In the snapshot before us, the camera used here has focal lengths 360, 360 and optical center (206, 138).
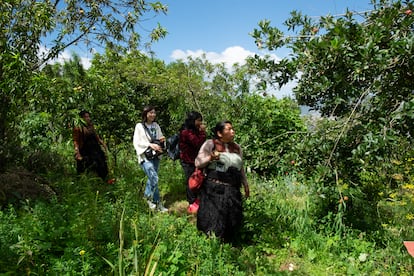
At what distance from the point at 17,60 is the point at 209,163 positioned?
2.30 metres

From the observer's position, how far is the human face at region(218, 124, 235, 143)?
157 inches

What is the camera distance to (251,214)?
4848mm

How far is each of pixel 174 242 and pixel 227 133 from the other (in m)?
1.29

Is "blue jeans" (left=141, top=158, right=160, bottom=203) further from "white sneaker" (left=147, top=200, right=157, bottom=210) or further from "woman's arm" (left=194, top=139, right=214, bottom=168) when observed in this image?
"woman's arm" (left=194, top=139, right=214, bottom=168)

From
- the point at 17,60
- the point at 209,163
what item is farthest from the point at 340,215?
the point at 17,60

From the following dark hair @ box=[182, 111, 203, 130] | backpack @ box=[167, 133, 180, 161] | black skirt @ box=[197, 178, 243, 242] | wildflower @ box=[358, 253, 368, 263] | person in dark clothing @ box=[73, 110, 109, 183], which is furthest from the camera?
backpack @ box=[167, 133, 180, 161]

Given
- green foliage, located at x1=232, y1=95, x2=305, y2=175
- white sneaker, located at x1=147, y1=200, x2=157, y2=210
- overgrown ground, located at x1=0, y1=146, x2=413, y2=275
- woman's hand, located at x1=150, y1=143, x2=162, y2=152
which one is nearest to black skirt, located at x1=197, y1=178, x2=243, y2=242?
overgrown ground, located at x1=0, y1=146, x2=413, y2=275

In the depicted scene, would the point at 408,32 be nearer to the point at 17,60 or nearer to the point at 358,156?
the point at 358,156

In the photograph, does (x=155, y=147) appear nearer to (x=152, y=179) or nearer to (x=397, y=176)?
(x=152, y=179)

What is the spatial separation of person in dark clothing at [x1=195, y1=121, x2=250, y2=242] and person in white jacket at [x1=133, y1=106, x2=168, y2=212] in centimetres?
110

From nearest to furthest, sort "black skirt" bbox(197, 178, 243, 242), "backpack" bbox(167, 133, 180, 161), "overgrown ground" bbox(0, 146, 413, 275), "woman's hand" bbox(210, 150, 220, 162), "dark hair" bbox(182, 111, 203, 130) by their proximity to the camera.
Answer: "overgrown ground" bbox(0, 146, 413, 275)
"woman's hand" bbox(210, 150, 220, 162)
"black skirt" bbox(197, 178, 243, 242)
"dark hair" bbox(182, 111, 203, 130)
"backpack" bbox(167, 133, 180, 161)

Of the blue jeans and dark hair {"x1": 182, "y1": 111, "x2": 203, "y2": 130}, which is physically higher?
dark hair {"x1": 182, "y1": 111, "x2": 203, "y2": 130}

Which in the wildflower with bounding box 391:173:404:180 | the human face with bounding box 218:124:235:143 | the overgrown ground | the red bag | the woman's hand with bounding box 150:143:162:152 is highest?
the human face with bounding box 218:124:235:143

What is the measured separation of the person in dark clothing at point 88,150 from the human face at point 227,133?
2.36 m
